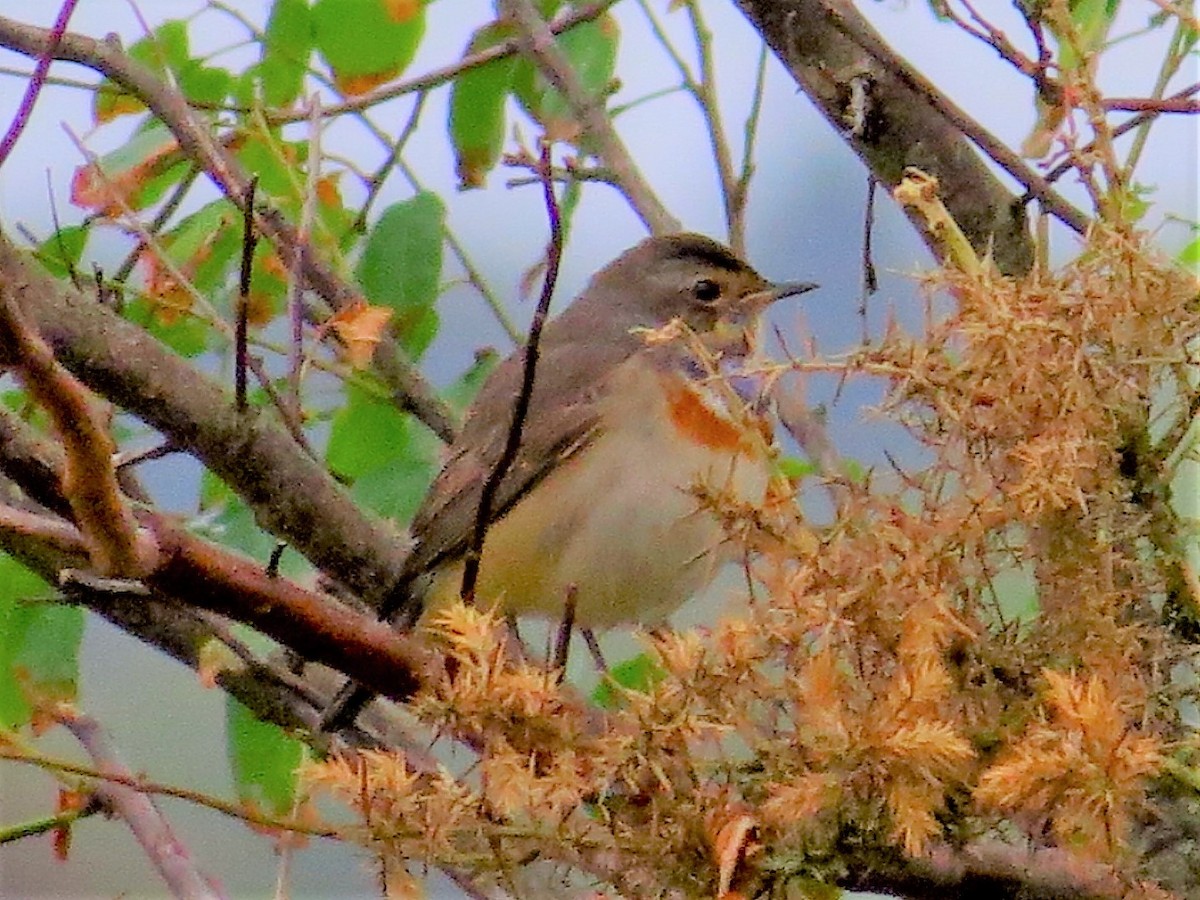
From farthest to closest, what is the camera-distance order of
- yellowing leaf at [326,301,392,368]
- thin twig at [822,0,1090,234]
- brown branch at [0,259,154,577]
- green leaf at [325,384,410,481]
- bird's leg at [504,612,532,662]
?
1. green leaf at [325,384,410,481]
2. yellowing leaf at [326,301,392,368]
3. thin twig at [822,0,1090,234]
4. bird's leg at [504,612,532,662]
5. brown branch at [0,259,154,577]

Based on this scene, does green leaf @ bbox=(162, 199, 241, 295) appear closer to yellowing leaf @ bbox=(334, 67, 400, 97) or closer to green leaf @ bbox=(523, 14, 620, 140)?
yellowing leaf @ bbox=(334, 67, 400, 97)

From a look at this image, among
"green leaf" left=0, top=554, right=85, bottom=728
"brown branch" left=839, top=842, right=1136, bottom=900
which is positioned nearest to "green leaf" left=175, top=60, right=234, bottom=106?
"green leaf" left=0, top=554, right=85, bottom=728

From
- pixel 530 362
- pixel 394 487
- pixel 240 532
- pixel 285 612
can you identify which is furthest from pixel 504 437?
pixel 285 612

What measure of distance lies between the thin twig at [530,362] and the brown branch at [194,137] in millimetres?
352

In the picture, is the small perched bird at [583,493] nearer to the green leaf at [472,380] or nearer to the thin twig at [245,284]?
the green leaf at [472,380]

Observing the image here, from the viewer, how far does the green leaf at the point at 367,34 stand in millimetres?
1124

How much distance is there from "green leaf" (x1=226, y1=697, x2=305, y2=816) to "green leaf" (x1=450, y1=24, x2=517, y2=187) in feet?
1.47

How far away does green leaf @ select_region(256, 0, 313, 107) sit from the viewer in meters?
1.13

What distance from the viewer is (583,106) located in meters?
1.25

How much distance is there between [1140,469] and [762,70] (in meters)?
0.85

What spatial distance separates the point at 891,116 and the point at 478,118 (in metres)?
0.40

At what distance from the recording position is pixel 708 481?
1.79 feet

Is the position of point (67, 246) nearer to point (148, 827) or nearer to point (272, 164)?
point (272, 164)

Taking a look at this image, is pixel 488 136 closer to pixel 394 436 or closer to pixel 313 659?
pixel 394 436
